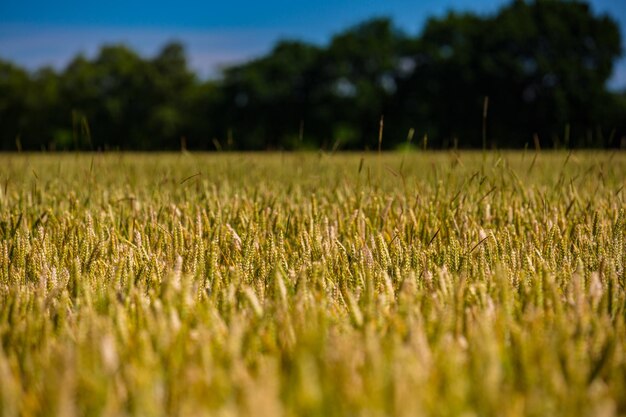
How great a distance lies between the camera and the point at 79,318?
1359 mm

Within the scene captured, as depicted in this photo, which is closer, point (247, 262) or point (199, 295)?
point (199, 295)

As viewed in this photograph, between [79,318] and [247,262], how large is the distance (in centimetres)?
54

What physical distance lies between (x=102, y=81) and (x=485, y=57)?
99.3 ft

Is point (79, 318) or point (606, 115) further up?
point (606, 115)

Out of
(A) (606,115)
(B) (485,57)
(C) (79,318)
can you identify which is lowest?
(C) (79,318)

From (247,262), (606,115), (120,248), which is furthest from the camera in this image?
(606,115)

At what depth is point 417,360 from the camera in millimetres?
953

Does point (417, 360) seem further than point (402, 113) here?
No

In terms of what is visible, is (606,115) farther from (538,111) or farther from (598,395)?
(598,395)

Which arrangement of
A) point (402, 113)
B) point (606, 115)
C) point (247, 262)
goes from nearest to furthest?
point (247, 262) → point (606, 115) → point (402, 113)

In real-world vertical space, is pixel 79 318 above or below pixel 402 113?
below


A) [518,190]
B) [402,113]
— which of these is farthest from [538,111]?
[518,190]

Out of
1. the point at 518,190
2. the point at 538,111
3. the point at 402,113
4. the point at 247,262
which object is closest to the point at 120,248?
the point at 247,262

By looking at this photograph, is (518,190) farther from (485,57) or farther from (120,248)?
(485,57)
